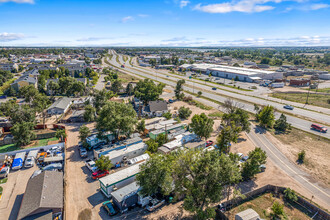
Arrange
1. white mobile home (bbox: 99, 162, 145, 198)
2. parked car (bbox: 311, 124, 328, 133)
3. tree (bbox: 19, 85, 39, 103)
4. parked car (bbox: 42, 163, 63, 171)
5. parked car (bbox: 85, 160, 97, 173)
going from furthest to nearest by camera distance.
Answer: tree (bbox: 19, 85, 39, 103)
parked car (bbox: 311, 124, 328, 133)
parked car (bbox: 42, 163, 63, 171)
parked car (bbox: 85, 160, 97, 173)
white mobile home (bbox: 99, 162, 145, 198)

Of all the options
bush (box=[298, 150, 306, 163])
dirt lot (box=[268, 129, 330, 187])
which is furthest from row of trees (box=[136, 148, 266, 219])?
bush (box=[298, 150, 306, 163])

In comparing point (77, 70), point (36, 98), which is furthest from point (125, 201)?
point (77, 70)

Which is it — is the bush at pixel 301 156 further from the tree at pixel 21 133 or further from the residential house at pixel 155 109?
the tree at pixel 21 133

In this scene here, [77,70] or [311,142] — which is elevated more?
[77,70]

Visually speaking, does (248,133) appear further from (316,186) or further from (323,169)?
(316,186)

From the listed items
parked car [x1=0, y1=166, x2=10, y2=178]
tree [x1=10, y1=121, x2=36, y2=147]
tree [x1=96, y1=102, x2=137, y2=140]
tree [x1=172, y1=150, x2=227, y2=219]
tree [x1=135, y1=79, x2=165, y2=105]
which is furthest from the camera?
tree [x1=135, y1=79, x2=165, y2=105]

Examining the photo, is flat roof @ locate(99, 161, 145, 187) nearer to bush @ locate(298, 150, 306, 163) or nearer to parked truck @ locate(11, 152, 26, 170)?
parked truck @ locate(11, 152, 26, 170)

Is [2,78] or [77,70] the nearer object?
[2,78]
